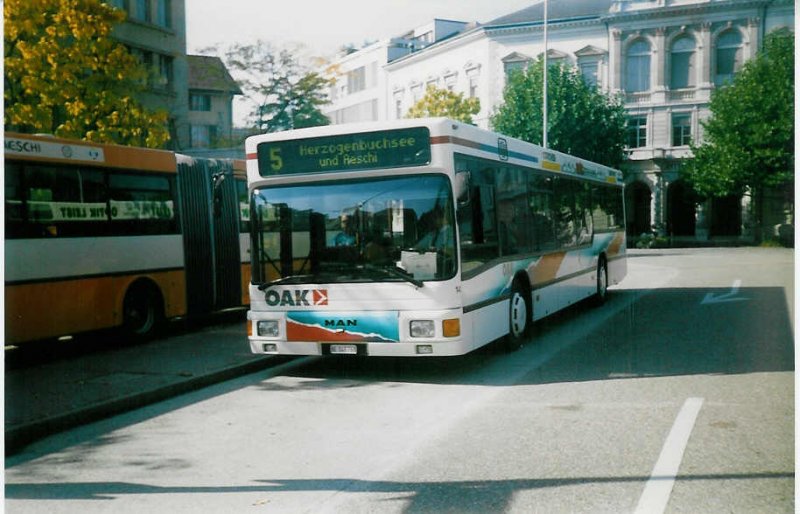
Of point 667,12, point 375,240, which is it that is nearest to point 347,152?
point 375,240

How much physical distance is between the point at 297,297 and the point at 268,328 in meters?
0.51

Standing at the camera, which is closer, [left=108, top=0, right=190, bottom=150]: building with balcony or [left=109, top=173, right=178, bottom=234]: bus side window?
[left=109, top=173, right=178, bottom=234]: bus side window

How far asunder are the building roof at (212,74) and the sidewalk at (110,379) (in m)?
3.66

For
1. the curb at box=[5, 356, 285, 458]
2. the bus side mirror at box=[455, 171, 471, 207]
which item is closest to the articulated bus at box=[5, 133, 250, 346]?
the curb at box=[5, 356, 285, 458]

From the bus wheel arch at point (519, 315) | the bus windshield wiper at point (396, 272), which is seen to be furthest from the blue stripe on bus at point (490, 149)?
the bus wheel arch at point (519, 315)

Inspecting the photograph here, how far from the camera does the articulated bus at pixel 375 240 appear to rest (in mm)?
8633

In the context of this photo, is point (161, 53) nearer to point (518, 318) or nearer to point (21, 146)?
point (21, 146)

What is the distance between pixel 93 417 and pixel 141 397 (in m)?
0.60

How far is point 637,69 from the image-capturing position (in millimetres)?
39375

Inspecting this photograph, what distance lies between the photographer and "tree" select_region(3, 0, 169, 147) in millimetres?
14586

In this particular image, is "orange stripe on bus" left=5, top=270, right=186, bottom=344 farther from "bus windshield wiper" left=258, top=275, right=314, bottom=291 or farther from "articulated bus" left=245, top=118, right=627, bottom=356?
"bus windshield wiper" left=258, top=275, right=314, bottom=291

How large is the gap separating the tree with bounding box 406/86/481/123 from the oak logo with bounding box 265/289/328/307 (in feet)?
89.6

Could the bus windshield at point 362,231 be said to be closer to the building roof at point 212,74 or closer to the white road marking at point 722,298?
the building roof at point 212,74

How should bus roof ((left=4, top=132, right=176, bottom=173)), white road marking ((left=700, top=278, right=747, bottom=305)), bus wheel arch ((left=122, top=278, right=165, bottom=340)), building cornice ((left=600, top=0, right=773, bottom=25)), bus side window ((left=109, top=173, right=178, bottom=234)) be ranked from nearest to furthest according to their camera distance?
bus roof ((left=4, top=132, right=176, bottom=173)) < bus side window ((left=109, top=173, right=178, bottom=234)) < bus wheel arch ((left=122, top=278, right=165, bottom=340)) < white road marking ((left=700, top=278, right=747, bottom=305)) < building cornice ((left=600, top=0, right=773, bottom=25))
